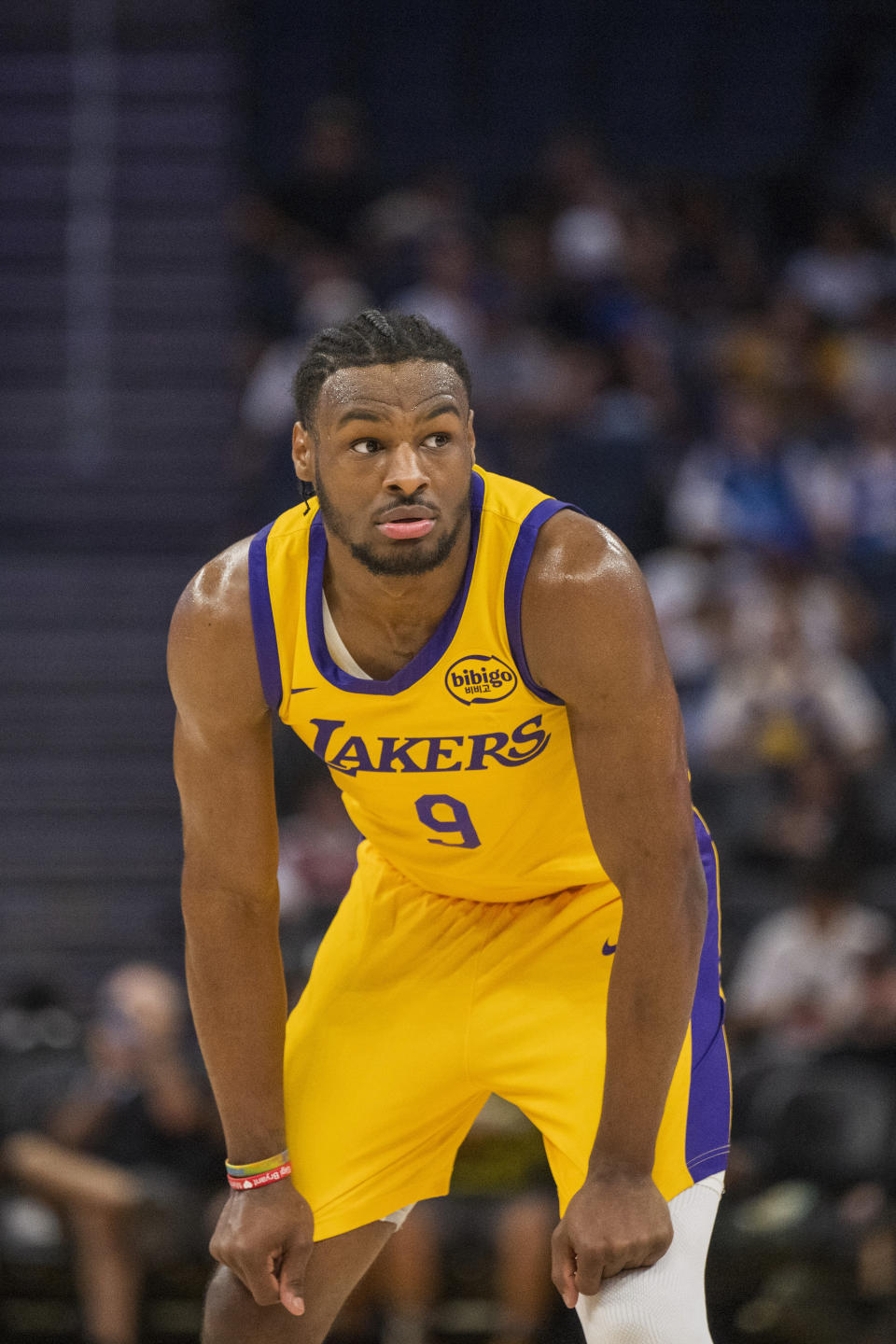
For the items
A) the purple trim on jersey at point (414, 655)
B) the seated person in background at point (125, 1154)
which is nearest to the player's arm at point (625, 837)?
the purple trim on jersey at point (414, 655)

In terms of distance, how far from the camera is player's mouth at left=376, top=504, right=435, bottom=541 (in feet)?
9.09

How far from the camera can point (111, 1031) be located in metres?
6.36

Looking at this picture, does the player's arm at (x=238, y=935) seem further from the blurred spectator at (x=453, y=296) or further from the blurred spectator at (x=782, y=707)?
the blurred spectator at (x=453, y=296)

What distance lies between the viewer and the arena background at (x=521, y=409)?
20.5 feet

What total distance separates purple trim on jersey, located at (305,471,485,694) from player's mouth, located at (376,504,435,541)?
0.48 feet

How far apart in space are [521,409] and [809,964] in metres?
3.57

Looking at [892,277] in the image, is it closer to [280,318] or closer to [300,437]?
[280,318]

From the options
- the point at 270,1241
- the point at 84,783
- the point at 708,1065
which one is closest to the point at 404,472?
A: the point at 708,1065

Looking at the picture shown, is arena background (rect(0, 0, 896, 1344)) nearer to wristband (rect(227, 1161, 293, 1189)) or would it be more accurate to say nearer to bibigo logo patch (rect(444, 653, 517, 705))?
wristband (rect(227, 1161, 293, 1189))

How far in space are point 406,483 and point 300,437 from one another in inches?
12.6

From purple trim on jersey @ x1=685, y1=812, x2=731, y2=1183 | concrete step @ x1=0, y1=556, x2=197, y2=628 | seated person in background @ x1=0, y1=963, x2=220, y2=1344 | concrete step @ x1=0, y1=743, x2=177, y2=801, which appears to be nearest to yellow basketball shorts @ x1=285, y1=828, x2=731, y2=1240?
purple trim on jersey @ x1=685, y1=812, x2=731, y2=1183

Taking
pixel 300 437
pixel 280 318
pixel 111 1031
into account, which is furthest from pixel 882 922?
pixel 280 318

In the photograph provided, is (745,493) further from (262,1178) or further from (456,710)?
(262,1178)

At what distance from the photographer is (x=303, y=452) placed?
2984 mm
